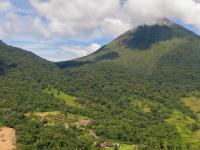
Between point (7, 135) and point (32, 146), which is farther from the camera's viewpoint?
point (7, 135)

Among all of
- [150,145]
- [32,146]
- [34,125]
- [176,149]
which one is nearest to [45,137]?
[32,146]

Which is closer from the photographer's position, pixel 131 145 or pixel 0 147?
pixel 0 147

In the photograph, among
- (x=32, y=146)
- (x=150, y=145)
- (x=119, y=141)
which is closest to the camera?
(x=32, y=146)

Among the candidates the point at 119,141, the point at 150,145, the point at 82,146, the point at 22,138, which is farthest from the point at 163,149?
the point at 22,138

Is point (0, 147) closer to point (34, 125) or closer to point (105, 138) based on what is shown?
point (34, 125)

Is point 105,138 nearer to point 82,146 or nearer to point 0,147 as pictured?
point 82,146

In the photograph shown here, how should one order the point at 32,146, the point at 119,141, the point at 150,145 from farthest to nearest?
the point at 119,141
the point at 150,145
the point at 32,146
